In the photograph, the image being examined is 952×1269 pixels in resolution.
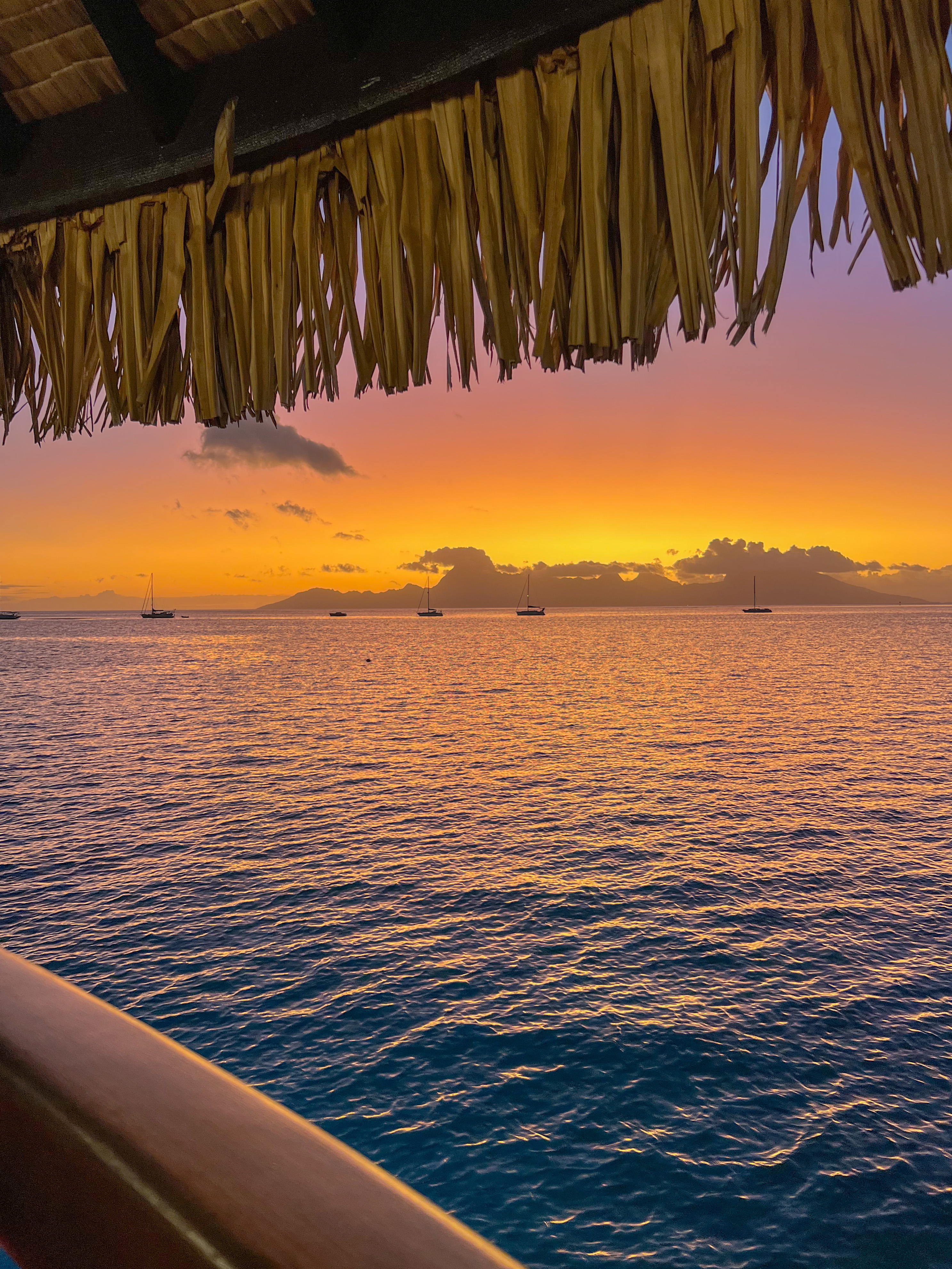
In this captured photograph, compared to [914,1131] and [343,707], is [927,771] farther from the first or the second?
[343,707]

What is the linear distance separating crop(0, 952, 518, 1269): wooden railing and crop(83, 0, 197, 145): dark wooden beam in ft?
7.50

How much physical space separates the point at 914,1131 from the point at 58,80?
731 inches

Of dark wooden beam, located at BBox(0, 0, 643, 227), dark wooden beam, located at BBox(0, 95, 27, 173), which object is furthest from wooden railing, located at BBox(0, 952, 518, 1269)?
dark wooden beam, located at BBox(0, 95, 27, 173)

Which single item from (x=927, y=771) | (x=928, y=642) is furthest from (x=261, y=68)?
(x=928, y=642)

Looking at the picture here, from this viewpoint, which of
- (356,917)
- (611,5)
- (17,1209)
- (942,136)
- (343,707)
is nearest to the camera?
(17,1209)

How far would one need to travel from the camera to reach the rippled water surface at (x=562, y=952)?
13.8 metres

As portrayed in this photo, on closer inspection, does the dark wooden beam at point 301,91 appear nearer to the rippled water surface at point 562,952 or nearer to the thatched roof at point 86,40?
the thatched roof at point 86,40

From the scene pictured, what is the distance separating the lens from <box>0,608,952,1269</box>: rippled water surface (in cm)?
1380

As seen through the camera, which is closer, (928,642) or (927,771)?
(927,771)

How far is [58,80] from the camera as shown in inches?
89.2

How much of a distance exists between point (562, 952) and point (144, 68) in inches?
846

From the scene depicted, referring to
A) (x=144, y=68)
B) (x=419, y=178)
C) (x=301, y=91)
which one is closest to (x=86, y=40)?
(x=144, y=68)

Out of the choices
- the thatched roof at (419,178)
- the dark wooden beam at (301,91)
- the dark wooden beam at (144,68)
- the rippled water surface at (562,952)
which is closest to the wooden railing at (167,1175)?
the thatched roof at (419,178)

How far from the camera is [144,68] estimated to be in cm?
204
